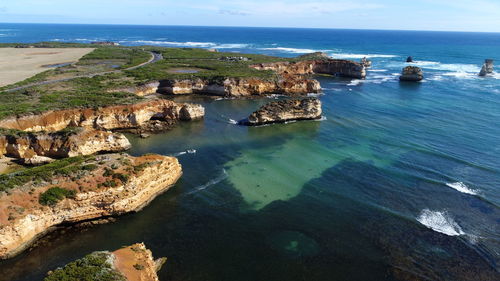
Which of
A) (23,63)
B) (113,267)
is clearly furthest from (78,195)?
(23,63)

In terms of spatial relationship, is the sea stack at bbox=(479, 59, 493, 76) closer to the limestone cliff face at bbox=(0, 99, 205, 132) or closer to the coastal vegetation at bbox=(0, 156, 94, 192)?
the limestone cliff face at bbox=(0, 99, 205, 132)

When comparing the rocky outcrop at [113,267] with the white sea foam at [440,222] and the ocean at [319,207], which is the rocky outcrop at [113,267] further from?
the white sea foam at [440,222]

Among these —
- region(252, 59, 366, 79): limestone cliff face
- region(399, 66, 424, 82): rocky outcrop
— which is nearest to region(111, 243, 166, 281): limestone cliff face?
region(252, 59, 366, 79): limestone cliff face

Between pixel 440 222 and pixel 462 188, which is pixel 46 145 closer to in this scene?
pixel 440 222

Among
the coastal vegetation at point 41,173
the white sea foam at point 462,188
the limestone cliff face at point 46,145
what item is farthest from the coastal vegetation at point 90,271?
the white sea foam at point 462,188

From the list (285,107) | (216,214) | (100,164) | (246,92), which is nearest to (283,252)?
(216,214)

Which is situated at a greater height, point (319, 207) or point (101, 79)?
point (101, 79)
